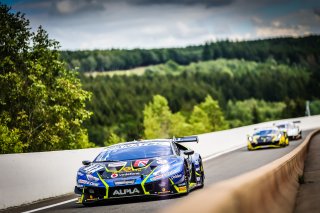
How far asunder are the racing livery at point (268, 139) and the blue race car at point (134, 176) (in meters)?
19.5

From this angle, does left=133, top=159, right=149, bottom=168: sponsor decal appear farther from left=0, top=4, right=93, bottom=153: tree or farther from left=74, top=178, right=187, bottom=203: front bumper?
left=0, top=4, right=93, bottom=153: tree

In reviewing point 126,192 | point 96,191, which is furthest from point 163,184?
point 96,191

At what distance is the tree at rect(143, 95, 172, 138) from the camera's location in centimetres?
15362

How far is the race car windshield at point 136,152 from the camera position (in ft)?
37.0

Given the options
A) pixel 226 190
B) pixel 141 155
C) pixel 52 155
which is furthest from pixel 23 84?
pixel 226 190

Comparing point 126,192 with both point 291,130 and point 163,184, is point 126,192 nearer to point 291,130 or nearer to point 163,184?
point 163,184

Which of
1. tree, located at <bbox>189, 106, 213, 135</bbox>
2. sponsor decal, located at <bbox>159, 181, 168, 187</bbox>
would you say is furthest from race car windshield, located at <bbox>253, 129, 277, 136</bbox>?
tree, located at <bbox>189, 106, 213, 135</bbox>

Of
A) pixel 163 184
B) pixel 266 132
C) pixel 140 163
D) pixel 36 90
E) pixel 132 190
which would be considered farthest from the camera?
pixel 36 90

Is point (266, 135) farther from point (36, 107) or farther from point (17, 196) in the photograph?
point (17, 196)

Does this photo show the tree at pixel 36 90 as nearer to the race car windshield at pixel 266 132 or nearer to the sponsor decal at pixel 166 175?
the race car windshield at pixel 266 132

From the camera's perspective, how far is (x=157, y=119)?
518 ft

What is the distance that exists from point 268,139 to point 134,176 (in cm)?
2087

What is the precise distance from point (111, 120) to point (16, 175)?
155323 millimetres

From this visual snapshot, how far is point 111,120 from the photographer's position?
167875 mm
